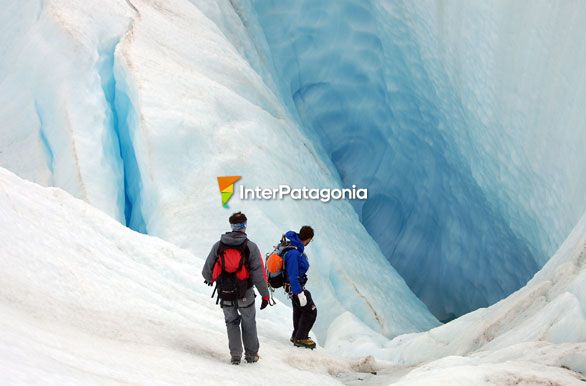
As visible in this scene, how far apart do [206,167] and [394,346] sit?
2841 mm

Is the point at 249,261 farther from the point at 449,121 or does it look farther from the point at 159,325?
the point at 449,121

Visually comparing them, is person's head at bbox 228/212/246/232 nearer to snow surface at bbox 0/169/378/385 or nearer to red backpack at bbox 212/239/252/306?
red backpack at bbox 212/239/252/306

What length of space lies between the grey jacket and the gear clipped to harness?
0.99m

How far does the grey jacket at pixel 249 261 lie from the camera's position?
182 inches

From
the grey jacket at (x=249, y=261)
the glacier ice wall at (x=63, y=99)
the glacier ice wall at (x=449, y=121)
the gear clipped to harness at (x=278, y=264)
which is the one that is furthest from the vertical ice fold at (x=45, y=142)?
the glacier ice wall at (x=449, y=121)

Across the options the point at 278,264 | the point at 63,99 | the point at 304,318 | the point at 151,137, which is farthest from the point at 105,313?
the point at 63,99

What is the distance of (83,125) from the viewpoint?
862 centimetres

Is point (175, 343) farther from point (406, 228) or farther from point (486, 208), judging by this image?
point (406, 228)

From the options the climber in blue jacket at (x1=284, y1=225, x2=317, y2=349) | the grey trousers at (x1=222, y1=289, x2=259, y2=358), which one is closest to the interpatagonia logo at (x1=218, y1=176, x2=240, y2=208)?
the climber in blue jacket at (x1=284, y1=225, x2=317, y2=349)

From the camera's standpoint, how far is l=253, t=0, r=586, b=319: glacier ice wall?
885 cm

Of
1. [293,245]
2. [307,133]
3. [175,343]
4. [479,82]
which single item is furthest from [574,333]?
[307,133]

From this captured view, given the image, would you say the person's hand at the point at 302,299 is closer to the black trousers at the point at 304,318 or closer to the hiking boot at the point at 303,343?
the black trousers at the point at 304,318

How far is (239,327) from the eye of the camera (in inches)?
188

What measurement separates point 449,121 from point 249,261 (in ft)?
25.4
